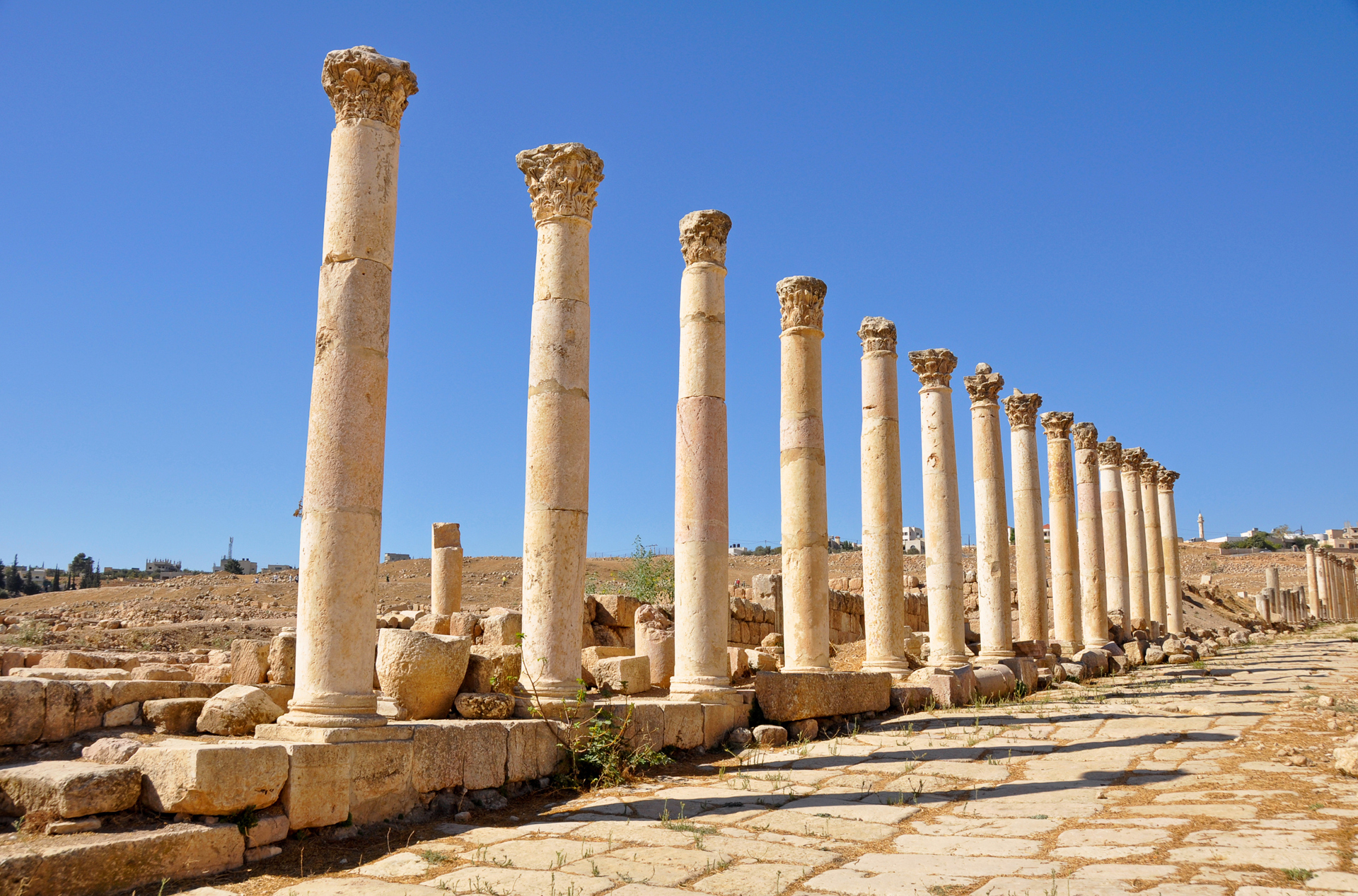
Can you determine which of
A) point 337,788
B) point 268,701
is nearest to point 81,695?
point 268,701

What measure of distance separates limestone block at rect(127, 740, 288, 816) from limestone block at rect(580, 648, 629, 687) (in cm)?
463

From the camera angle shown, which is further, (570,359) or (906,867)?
(570,359)

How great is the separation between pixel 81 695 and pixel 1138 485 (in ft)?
102

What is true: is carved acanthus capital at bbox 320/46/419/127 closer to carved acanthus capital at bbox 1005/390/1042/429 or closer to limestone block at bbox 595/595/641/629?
limestone block at bbox 595/595/641/629

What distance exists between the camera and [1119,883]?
19.1 ft

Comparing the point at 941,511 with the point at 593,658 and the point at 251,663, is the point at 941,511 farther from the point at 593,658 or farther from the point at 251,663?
the point at 251,663

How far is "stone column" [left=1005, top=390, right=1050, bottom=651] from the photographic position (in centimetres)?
2283

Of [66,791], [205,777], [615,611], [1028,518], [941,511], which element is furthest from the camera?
[1028,518]

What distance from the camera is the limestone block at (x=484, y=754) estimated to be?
29.7ft

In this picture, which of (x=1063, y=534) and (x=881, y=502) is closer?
(x=881, y=502)

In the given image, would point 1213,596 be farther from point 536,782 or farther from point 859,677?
point 536,782

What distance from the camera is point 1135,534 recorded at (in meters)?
32.8

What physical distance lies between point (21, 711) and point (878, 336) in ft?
44.0

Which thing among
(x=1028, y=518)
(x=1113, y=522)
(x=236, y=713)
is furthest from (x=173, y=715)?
(x=1113, y=522)
